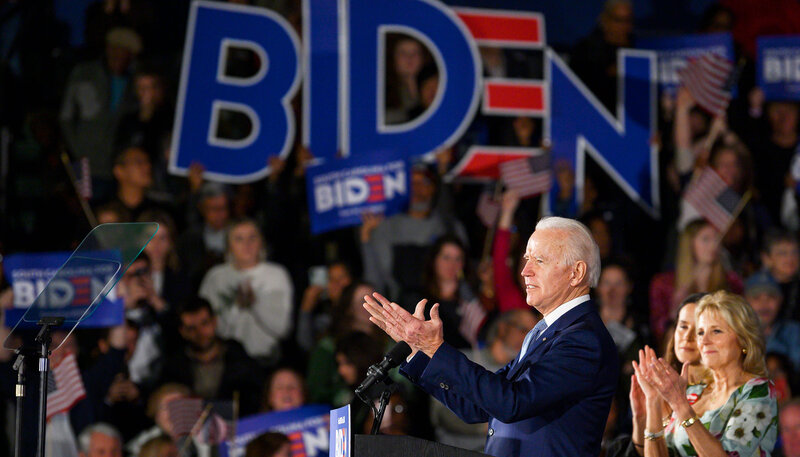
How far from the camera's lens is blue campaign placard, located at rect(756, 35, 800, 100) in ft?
23.2

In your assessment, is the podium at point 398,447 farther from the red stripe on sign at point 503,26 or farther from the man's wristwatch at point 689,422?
the red stripe on sign at point 503,26

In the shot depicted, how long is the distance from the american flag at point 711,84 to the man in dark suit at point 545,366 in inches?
191

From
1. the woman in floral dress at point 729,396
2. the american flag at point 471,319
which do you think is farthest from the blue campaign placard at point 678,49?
the woman in floral dress at point 729,396

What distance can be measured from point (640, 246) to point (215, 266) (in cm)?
279

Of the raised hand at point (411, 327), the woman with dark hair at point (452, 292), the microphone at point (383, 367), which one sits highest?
the raised hand at point (411, 327)

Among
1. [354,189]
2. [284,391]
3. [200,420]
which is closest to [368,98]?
[354,189]

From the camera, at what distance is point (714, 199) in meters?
6.82

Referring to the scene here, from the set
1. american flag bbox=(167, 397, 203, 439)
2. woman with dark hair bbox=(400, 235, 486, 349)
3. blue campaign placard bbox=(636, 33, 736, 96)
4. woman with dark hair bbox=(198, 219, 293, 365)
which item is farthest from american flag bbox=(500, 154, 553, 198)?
american flag bbox=(167, 397, 203, 439)

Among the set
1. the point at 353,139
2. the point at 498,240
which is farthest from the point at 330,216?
the point at 498,240

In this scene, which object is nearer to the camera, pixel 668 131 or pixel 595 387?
pixel 595 387

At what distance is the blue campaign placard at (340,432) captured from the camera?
217cm

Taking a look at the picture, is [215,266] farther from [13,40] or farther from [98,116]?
[13,40]

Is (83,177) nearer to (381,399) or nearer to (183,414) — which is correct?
(183,414)

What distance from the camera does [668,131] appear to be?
283 inches
